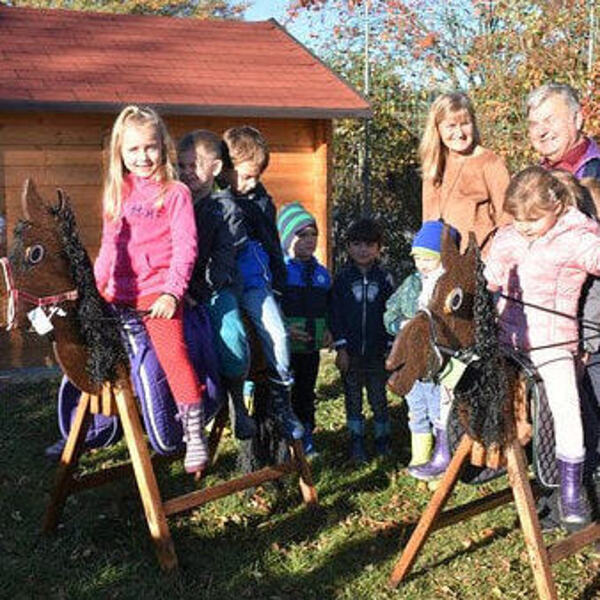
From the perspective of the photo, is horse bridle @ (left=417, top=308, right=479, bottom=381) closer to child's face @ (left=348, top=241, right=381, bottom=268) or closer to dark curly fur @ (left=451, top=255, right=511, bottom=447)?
dark curly fur @ (left=451, top=255, right=511, bottom=447)

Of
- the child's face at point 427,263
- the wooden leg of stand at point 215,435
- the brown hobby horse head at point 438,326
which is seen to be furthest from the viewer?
the wooden leg of stand at point 215,435

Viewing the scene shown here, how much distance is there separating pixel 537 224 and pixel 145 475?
2048 millimetres

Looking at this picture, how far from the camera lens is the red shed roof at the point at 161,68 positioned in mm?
9148

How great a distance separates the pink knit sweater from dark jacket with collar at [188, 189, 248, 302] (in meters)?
0.32

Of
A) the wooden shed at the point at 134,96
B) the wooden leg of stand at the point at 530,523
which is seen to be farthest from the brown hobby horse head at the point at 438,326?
the wooden shed at the point at 134,96

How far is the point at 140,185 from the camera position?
425cm

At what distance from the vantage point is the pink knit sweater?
13.4 ft

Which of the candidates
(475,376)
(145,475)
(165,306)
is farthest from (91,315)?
(475,376)

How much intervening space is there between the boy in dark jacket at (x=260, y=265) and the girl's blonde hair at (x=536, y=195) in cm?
144

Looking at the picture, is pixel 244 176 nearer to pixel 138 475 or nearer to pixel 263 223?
pixel 263 223

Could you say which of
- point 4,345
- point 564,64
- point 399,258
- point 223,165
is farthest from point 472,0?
point 223,165

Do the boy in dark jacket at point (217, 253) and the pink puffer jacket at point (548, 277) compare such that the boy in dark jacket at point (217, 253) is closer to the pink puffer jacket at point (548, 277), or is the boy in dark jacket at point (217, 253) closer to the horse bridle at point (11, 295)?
the horse bridle at point (11, 295)

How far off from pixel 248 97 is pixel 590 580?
6.79m

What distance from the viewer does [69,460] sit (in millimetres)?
4469
